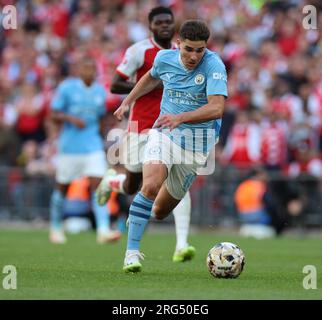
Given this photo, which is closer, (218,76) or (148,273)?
(218,76)

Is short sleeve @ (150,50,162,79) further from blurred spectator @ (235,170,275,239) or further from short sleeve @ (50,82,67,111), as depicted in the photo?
blurred spectator @ (235,170,275,239)

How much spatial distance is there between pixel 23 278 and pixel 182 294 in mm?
1948

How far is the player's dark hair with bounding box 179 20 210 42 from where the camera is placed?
9672 millimetres

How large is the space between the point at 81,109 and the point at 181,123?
23.3 feet

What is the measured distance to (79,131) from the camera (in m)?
16.6

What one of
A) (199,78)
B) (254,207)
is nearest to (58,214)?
(254,207)

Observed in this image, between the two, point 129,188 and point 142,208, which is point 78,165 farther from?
point 142,208

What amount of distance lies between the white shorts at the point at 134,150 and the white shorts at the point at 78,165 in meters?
3.70

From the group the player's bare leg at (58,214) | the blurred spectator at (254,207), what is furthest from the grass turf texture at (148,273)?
the blurred spectator at (254,207)

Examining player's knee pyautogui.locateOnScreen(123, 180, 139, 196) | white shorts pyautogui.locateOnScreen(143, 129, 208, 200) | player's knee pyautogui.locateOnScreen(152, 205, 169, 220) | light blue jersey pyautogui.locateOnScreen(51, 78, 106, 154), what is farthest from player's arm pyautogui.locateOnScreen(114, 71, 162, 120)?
light blue jersey pyautogui.locateOnScreen(51, 78, 106, 154)

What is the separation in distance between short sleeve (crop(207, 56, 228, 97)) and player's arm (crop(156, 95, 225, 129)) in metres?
0.05

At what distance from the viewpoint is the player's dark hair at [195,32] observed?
967cm
